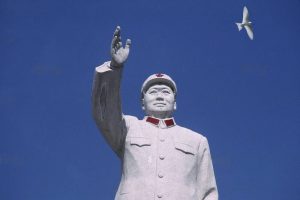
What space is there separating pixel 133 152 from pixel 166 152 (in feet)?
1.53

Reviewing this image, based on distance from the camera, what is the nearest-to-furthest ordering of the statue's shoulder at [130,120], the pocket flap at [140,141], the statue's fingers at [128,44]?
→ the statue's fingers at [128,44] → the pocket flap at [140,141] → the statue's shoulder at [130,120]

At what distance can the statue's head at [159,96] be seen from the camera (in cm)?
1049

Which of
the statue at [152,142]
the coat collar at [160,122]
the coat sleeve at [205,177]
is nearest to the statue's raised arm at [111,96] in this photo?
the statue at [152,142]

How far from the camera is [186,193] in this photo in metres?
9.78

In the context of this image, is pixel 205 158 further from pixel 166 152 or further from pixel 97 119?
pixel 97 119

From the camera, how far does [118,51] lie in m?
9.69

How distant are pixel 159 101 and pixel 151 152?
88 centimetres

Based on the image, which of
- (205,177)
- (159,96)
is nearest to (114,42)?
(159,96)

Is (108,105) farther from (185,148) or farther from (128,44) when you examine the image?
(185,148)

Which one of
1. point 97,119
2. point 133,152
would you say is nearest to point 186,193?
point 133,152

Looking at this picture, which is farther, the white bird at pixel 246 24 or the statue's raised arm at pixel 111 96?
the white bird at pixel 246 24

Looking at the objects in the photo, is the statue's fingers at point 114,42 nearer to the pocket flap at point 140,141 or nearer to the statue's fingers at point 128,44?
the statue's fingers at point 128,44

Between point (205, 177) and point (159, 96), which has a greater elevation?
point (159, 96)

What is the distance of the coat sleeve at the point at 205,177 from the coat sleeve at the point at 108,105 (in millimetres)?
1171
